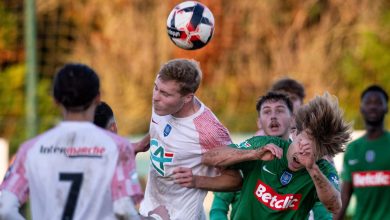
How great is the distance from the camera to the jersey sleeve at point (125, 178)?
5430mm

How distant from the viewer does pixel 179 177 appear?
7148 millimetres

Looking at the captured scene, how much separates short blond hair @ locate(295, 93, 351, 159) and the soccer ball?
1.38 meters

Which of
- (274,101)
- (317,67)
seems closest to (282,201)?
(274,101)

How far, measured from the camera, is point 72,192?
5.39 metres

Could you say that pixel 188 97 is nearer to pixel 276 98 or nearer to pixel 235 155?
pixel 235 155

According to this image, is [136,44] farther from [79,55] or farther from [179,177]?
[179,177]

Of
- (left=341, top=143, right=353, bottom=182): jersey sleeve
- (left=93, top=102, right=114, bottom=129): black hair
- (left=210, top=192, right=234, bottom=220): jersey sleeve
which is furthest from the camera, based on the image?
(left=341, top=143, right=353, bottom=182): jersey sleeve

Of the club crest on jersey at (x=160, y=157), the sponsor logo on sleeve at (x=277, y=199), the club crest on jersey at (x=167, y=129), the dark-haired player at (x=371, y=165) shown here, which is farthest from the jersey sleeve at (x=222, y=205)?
the dark-haired player at (x=371, y=165)

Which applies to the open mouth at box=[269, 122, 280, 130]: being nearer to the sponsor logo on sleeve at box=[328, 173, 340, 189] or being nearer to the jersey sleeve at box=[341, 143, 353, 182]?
the sponsor logo on sleeve at box=[328, 173, 340, 189]

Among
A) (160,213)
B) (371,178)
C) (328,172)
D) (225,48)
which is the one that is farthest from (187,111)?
(225,48)

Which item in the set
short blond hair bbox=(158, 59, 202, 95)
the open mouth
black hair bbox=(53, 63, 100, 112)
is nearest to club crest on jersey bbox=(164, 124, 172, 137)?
short blond hair bbox=(158, 59, 202, 95)

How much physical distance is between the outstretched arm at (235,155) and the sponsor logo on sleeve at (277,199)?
0.29 meters

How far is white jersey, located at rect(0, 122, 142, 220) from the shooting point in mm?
5398

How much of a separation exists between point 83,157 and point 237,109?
15.4 meters
